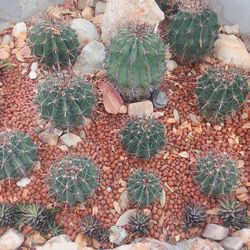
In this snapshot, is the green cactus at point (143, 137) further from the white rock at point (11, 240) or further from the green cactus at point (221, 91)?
the white rock at point (11, 240)

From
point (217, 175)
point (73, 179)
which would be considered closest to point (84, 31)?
point (73, 179)

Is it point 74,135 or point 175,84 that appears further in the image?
point 175,84

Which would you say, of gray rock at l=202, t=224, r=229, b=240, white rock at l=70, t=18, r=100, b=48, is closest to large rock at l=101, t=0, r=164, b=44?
white rock at l=70, t=18, r=100, b=48

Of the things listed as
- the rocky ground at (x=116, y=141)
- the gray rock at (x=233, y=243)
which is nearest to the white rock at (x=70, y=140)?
the rocky ground at (x=116, y=141)

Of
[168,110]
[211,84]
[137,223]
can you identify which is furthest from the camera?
[168,110]

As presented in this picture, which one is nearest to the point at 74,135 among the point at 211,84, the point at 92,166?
the point at 92,166

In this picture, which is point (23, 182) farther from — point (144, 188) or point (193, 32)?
point (193, 32)

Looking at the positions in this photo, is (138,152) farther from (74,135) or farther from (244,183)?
(244,183)
